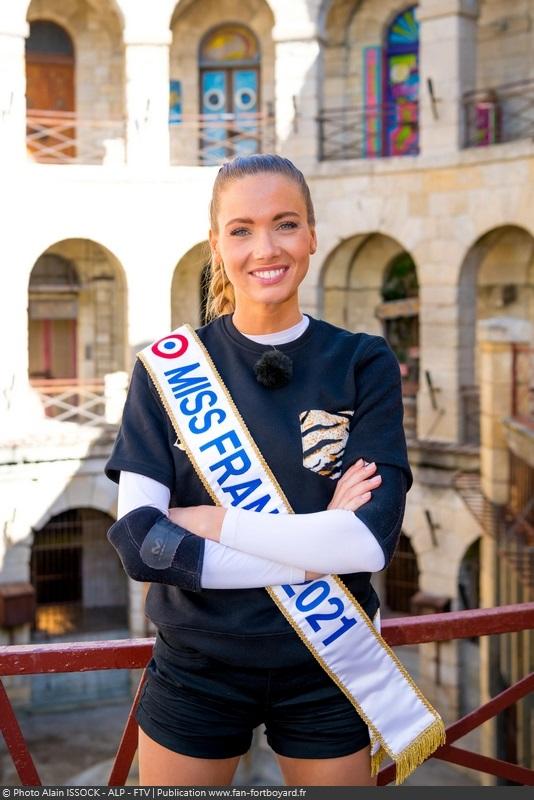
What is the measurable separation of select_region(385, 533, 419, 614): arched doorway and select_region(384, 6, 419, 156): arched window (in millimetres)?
7749

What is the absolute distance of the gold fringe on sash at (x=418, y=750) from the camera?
3084mm

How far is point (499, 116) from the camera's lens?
20.9 meters

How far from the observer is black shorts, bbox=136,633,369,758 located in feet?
9.61

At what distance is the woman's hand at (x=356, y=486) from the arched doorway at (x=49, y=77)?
20944 millimetres

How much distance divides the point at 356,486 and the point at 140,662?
3.59 ft

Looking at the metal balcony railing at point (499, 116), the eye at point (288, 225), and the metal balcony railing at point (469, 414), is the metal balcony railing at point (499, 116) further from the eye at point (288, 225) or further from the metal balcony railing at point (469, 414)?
the eye at point (288, 225)

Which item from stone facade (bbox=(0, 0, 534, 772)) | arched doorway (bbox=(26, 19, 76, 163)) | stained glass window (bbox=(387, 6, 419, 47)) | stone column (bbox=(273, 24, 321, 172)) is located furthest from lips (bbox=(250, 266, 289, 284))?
arched doorway (bbox=(26, 19, 76, 163))

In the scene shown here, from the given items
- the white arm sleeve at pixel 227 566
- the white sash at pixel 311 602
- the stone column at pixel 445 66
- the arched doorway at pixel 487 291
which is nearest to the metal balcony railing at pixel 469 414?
the arched doorway at pixel 487 291

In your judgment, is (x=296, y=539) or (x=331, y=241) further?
(x=331, y=241)

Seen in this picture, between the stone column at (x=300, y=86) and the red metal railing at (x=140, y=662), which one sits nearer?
the red metal railing at (x=140, y=662)

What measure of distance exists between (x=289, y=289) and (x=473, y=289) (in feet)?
56.9

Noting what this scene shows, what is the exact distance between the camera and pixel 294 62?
68.7ft

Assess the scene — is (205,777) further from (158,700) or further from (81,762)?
(81,762)

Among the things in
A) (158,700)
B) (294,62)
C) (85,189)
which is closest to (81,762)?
(85,189)
